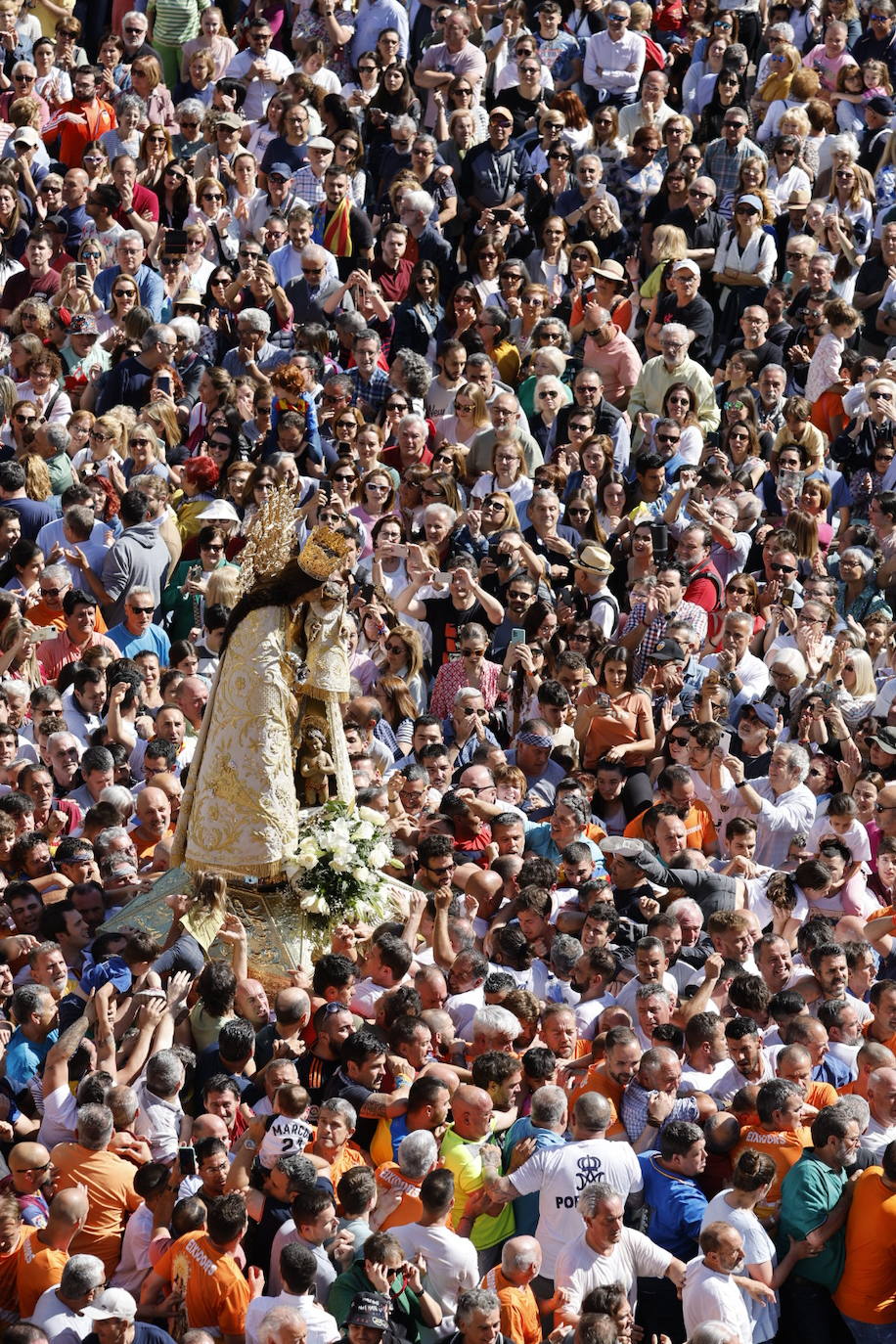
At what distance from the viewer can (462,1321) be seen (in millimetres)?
10367

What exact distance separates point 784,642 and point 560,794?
2.62 metres

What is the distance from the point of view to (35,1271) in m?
10.9

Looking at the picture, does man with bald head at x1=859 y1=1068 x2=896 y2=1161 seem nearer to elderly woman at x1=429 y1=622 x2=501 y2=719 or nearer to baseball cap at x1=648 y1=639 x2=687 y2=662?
baseball cap at x1=648 y1=639 x2=687 y2=662

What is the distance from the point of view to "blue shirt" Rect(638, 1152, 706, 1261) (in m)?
11.6

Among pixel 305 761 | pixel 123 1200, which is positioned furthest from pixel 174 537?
pixel 123 1200

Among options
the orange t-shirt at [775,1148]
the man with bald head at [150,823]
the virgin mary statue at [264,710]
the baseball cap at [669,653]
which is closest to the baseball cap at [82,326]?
the baseball cap at [669,653]

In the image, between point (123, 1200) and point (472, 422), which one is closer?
point (123, 1200)

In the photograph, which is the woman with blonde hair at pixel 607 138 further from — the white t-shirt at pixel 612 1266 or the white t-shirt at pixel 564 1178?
the white t-shirt at pixel 612 1266

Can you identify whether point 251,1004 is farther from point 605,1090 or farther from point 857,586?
point 857,586

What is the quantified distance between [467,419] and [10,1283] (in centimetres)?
870

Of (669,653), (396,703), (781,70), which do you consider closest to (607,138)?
(781,70)

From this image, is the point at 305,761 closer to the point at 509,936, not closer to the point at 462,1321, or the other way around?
the point at 509,936

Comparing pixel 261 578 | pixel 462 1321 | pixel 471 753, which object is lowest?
pixel 471 753

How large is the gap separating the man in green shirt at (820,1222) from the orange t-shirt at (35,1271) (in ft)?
9.95
